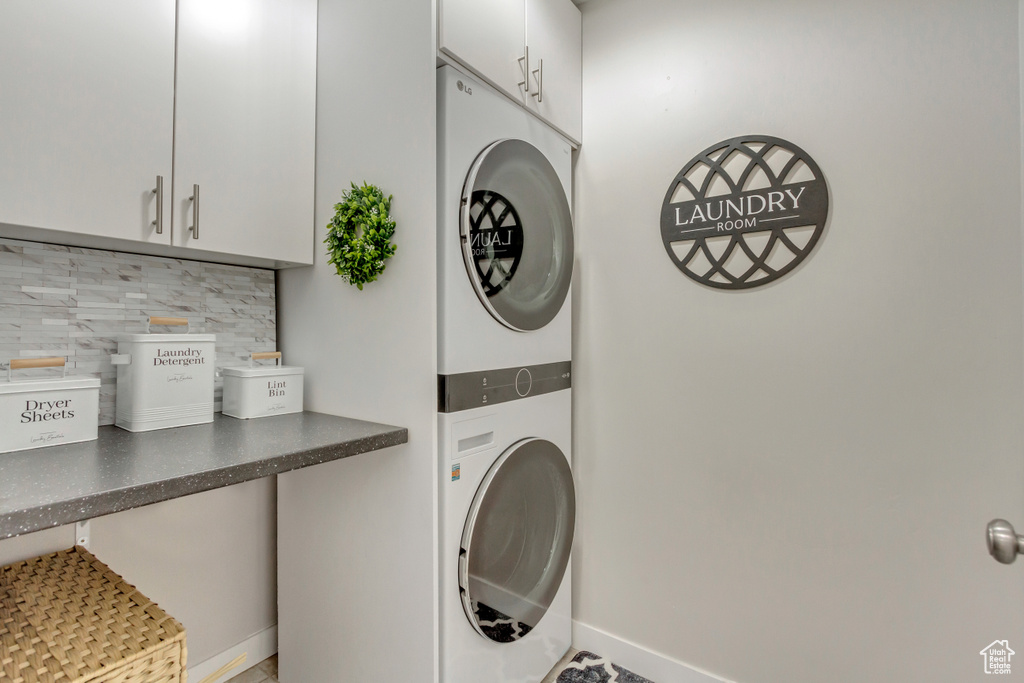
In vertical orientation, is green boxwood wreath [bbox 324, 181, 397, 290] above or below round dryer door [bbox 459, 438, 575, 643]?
above

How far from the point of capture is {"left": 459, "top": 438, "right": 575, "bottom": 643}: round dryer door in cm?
Result: 139

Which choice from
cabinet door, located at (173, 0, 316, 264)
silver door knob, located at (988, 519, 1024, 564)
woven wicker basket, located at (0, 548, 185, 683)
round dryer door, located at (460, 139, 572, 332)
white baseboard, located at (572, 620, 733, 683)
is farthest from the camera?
white baseboard, located at (572, 620, 733, 683)

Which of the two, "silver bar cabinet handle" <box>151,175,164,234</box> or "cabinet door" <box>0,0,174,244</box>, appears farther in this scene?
"silver bar cabinet handle" <box>151,175,164,234</box>

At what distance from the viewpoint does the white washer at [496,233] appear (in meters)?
1.33

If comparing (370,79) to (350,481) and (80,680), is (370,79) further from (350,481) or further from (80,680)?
(80,680)

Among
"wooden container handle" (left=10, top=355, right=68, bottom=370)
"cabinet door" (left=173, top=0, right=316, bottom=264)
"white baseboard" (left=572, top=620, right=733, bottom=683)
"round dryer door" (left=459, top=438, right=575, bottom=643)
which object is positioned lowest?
"white baseboard" (left=572, top=620, right=733, bottom=683)

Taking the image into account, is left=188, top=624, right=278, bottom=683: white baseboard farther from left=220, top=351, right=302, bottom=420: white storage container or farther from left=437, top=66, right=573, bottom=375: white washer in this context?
left=437, top=66, right=573, bottom=375: white washer

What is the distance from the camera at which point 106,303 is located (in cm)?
140

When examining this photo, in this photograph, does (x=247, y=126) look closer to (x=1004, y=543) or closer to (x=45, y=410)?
(x=45, y=410)

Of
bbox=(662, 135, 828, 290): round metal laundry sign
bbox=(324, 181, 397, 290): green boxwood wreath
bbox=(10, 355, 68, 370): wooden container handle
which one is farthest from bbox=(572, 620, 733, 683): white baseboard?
bbox=(10, 355, 68, 370): wooden container handle

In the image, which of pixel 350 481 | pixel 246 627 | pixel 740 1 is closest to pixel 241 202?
pixel 350 481

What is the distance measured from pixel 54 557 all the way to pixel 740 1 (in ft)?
8.36

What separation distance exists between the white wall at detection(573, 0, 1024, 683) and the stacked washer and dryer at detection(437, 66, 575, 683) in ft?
0.72

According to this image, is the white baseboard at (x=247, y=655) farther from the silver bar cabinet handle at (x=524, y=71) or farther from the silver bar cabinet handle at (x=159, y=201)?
the silver bar cabinet handle at (x=524, y=71)
